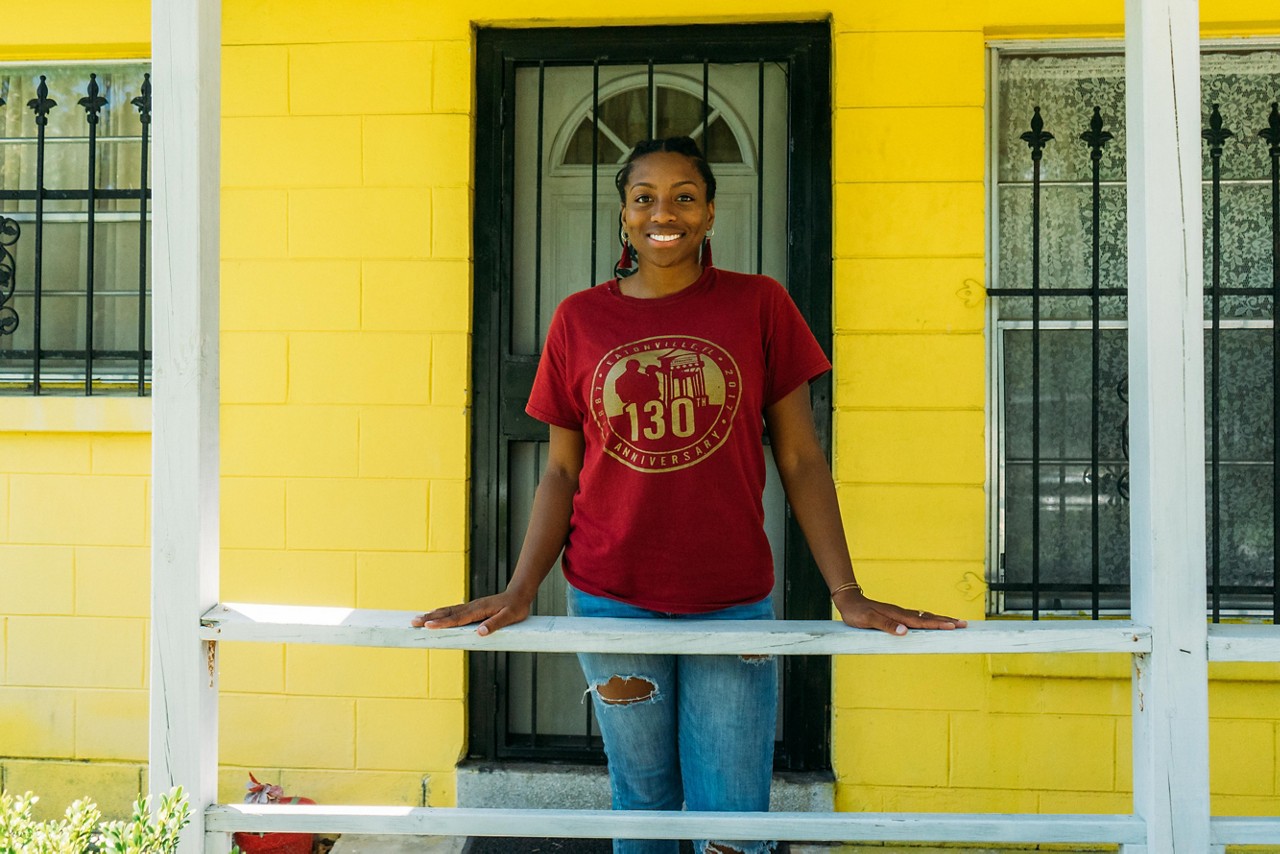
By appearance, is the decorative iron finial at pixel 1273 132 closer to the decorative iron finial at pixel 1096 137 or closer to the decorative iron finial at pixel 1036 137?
the decorative iron finial at pixel 1096 137

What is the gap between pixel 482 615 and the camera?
1.92m

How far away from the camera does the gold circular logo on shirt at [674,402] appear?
1.93m

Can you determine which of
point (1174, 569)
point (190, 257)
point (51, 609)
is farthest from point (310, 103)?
point (1174, 569)

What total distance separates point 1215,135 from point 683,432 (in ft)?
7.68

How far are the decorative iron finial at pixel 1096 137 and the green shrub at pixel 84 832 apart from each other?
312 centimetres

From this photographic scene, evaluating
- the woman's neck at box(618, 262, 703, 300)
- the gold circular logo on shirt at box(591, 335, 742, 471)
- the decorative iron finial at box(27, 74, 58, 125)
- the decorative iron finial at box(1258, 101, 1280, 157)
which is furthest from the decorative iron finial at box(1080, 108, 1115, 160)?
the decorative iron finial at box(27, 74, 58, 125)

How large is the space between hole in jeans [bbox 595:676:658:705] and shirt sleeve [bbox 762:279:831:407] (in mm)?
619

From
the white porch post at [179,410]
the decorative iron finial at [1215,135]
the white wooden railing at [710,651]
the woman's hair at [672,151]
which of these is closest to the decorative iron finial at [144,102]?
the white porch post at [179,410]

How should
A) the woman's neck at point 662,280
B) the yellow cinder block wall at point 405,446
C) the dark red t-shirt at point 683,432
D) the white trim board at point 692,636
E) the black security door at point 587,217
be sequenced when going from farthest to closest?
1. the black security door at point 587,217
2. the yellow cinder block wall at point 405,446
3. the woman's neck at point 662,280
4. the dark red t-shirt at point 683,432
5. the white trim board at point 692,636

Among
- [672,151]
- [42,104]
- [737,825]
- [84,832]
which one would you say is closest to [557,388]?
[672,151]

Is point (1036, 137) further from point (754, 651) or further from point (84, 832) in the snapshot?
point (84, 832)

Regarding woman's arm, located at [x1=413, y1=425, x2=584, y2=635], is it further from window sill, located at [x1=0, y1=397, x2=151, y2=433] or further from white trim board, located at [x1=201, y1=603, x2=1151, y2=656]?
window sill, located at [x1=0, y1=397, x2=151, y2=433]

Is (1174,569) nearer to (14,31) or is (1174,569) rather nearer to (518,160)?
(518,160)

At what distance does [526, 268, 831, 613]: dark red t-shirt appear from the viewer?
1.94 metres
